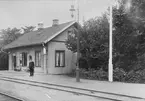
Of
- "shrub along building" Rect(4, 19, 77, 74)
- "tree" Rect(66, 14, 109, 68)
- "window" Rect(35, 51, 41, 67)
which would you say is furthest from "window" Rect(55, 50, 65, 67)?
"tree" Rect(66, 14, 109, 68)

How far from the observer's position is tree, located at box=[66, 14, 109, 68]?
19.0 meters

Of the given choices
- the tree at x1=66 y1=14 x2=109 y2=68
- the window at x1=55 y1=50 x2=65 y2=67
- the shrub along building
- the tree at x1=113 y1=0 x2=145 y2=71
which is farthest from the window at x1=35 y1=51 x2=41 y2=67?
the tree at x1=113 y1=0 x2=145 y2=71

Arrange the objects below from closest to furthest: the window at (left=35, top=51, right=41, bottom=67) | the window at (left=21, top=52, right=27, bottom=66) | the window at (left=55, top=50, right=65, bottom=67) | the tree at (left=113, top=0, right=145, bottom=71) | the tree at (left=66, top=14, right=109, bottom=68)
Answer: the tree at (left=113, top=0, right=145, bottom=71), the tree at (left=66, top=14, right=109, bottom=68), the window at (left=55, top=50, right=65, bottom=67), the window at (left=35, top=51, right=41, bottom=67), the window at (left=21, top=52, right=27, bottom=66)

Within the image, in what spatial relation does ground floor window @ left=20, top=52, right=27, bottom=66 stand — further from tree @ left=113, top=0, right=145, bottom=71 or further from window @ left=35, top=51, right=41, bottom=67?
tree @ left=113, top=0, right=145, bottom=71

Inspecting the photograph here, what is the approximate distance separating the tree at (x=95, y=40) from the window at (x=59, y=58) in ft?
12.4

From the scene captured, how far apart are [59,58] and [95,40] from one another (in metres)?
6.25

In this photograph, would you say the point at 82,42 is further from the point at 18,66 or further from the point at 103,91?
the point at 18,66

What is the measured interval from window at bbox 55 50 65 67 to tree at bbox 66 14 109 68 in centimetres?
377

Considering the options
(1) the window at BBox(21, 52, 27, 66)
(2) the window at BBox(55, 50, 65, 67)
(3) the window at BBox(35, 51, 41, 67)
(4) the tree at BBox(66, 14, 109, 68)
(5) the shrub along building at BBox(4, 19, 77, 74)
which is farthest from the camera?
(1) the window at BBox(21, 52, 27, 66)

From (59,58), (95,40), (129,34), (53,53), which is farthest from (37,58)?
(129,34)

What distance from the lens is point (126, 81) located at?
1570cm

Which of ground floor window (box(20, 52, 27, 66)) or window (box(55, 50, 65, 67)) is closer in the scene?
window (box(55, 50, 65, 67))

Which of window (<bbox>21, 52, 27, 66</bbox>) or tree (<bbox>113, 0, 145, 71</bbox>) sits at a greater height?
tree (<bbox>113, 0, 145, 71</bbox>)

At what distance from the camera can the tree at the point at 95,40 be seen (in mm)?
18953
